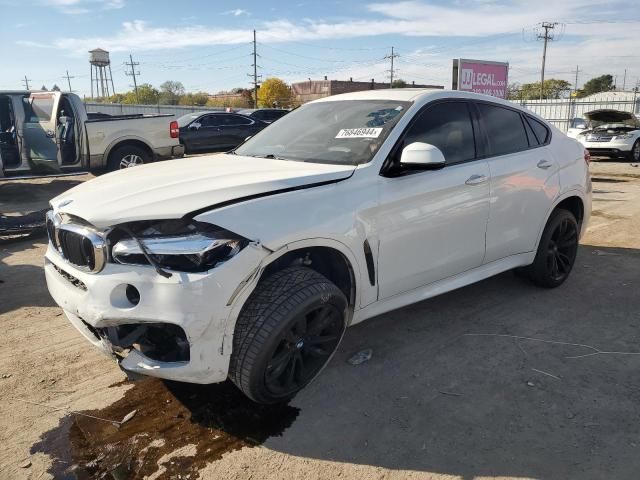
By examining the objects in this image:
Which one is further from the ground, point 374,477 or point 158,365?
point 158,365

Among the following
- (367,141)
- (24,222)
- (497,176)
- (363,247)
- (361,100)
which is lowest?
(24,222)

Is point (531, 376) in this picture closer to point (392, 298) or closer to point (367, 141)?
point (392, 298)

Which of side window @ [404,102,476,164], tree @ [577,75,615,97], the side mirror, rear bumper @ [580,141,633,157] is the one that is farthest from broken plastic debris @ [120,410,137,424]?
tree @ [577,75,615,97]

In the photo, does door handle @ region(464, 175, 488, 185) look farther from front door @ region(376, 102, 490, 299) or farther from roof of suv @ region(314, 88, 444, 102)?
roof of suv @ region(314, 88, 444, 102)

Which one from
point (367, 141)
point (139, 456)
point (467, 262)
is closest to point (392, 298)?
point (467, 262)

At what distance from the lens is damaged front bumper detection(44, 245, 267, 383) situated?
2.41 m

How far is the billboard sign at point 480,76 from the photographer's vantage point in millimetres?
11156

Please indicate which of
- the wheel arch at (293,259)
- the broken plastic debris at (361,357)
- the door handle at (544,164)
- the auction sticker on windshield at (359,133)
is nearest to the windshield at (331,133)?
the auction sticker on windshield at (359,133)

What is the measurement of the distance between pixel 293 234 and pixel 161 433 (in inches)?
50.6

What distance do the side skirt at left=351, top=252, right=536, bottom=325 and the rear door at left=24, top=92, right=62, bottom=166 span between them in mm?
8583

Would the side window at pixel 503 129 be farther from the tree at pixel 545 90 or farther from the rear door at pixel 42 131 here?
the tree at pixel 545 90

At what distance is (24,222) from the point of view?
6395 millimetres

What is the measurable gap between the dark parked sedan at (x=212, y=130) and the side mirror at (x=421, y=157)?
14.3 meters

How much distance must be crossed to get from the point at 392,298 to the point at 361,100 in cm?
154
